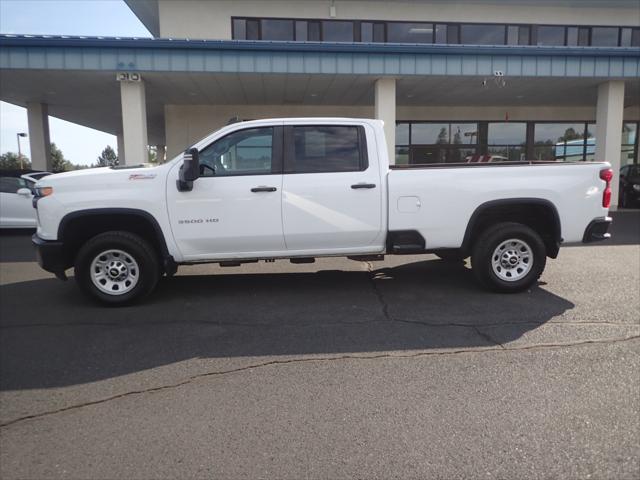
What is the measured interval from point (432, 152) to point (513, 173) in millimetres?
14444

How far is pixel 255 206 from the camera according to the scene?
573 centimetres

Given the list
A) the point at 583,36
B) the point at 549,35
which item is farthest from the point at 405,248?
the point at 583,36

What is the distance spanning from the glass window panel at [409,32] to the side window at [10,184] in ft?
44.2

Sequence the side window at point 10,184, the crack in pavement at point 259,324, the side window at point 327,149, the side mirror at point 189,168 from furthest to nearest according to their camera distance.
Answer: the side window at point 10,184 < the side window at point 327,149 < the side mirror at point 189,168 < the crack in pavement at point 259,324

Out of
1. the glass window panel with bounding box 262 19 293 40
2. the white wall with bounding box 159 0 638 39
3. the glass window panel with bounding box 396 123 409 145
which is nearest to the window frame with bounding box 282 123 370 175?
the glass window panel with bounding box 262 19 293 40

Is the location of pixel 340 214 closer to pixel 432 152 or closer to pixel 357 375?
pixel 357 375

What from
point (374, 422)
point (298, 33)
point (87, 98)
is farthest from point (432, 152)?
point (374, 422)

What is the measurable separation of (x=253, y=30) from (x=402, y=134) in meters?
6.92

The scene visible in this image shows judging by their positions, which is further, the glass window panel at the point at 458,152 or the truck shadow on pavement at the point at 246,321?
the glass window panel at the point at 458,152

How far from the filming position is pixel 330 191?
580 cm

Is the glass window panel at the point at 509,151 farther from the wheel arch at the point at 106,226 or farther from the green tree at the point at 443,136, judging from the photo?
the wheel arch at the point at 106,226

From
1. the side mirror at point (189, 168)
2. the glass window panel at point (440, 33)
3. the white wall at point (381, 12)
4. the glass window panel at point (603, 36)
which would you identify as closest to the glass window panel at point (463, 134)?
the glass window panel at point (440, 33)

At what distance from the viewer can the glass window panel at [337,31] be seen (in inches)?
733

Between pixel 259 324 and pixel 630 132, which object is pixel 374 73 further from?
pixel 630 132
